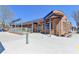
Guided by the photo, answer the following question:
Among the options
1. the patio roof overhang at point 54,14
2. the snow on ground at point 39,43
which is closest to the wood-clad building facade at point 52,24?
the patio roof overhang at point 54,14

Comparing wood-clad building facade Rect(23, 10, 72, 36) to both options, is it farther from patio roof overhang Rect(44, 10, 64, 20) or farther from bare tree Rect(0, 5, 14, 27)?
bare tree Rect(0, 5, 14, 27)

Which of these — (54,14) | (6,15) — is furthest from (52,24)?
(6,15)

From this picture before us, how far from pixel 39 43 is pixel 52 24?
1.34 ft

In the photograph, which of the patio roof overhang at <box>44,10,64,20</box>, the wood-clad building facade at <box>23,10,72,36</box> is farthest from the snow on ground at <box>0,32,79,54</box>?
the patio roof overhang at <box>44,10,64,20</box>

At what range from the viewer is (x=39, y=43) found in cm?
310

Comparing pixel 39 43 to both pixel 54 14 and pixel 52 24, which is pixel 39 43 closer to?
pixel 52 24

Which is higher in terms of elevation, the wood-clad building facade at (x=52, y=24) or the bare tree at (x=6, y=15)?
the bare tree at (x=6, y=15)

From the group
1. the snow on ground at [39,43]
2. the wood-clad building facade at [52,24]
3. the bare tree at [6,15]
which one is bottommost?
the snow on ground at [39,43]

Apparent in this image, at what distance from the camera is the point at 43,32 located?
10.3ft

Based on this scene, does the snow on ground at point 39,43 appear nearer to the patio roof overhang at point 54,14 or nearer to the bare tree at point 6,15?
the bare tree at point 6,15

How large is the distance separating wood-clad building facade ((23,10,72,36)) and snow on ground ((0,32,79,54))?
106 mm

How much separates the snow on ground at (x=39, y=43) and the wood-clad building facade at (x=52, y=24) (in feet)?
0.35

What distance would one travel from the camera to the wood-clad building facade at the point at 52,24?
3082mm
